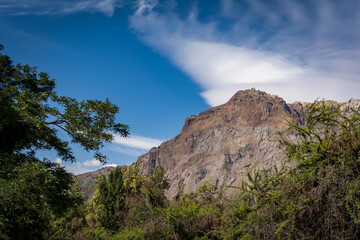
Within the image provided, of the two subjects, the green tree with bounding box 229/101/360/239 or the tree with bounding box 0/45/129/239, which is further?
the tree with bounding box 0/45/129/239

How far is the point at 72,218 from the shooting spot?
23562mm

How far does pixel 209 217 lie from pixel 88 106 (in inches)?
195

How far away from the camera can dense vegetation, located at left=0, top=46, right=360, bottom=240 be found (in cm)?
386

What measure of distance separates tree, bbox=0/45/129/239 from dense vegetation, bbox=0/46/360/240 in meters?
0.02

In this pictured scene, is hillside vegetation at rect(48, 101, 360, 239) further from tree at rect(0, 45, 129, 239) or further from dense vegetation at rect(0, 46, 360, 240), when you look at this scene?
tree at rect(0, 45, 129, 239)

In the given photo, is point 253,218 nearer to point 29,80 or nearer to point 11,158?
point 11,158

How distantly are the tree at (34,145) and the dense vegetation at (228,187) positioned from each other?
0.08ft

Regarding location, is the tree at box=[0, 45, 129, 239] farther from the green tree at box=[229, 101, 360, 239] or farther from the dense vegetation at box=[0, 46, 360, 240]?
the green tree at box=[229, 101, 360, 239]

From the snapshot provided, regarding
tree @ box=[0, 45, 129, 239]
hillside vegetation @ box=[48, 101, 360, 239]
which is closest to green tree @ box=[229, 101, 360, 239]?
hillside vegetation @ box=[48, 101, 360, 239]

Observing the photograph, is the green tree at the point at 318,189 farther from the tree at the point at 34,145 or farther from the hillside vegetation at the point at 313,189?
the tree at the point at 34,145

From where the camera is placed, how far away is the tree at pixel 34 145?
5668mm

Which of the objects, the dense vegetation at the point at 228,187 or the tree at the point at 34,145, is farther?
the tree at the point at 34,145

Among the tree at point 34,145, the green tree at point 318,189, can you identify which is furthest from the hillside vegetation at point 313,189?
the tree at point 34,145

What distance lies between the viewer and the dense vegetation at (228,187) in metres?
3.86
